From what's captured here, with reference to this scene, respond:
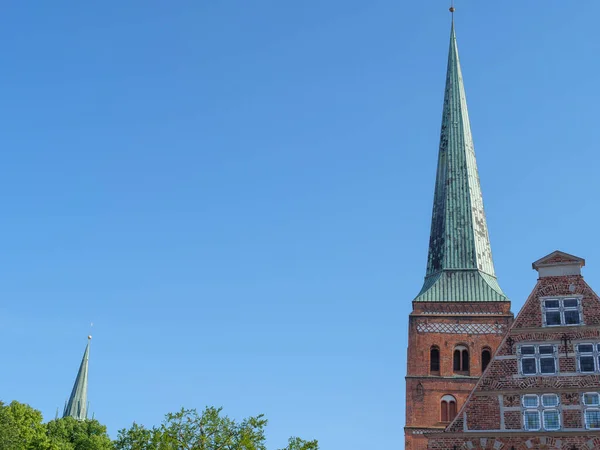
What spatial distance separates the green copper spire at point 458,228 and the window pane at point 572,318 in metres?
20.5

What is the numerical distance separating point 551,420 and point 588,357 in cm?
243

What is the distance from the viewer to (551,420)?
2705 centimetres

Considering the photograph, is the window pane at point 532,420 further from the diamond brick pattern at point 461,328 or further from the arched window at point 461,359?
the diamond brick pattern at point 461,328

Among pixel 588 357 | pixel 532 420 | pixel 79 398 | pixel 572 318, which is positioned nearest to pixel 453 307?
pixel 572 318

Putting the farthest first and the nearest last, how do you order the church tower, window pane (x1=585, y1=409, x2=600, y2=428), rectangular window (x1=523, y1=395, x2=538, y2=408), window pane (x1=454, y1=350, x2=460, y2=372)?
1. window pane (x1=454, y1=350, x2=460, y2=372)
2. the church tower
3. rectangular window (x1=523, y1=395, x2=538, y2=408)
4. window pane (x1=585, y1=409, x2=600, y2=428)

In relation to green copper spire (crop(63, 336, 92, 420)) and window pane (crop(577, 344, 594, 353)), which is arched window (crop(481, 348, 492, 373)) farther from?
green copper spire (crop(63, 336, 92, 420))

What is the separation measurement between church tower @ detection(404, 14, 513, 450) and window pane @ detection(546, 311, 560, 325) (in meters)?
Answer: 17.5

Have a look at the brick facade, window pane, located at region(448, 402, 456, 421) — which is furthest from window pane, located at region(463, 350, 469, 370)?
window pane, located at region(448, 402, 456, 421)

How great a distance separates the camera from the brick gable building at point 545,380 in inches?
1059

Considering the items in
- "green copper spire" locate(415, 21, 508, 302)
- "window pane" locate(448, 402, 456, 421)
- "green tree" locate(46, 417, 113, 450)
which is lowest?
"window pane" locate(448, 402, 456, 421)

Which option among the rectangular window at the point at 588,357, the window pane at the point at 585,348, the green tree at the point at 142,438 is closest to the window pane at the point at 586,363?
the rectangular window at the point at 588,357

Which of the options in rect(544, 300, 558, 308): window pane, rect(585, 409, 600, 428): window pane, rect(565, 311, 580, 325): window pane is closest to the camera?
rect(585, 409, 600, 428): window pane

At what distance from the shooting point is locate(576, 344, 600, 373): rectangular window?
1084 inches

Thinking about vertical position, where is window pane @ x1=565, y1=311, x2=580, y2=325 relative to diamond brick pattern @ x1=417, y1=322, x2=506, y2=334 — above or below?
below
